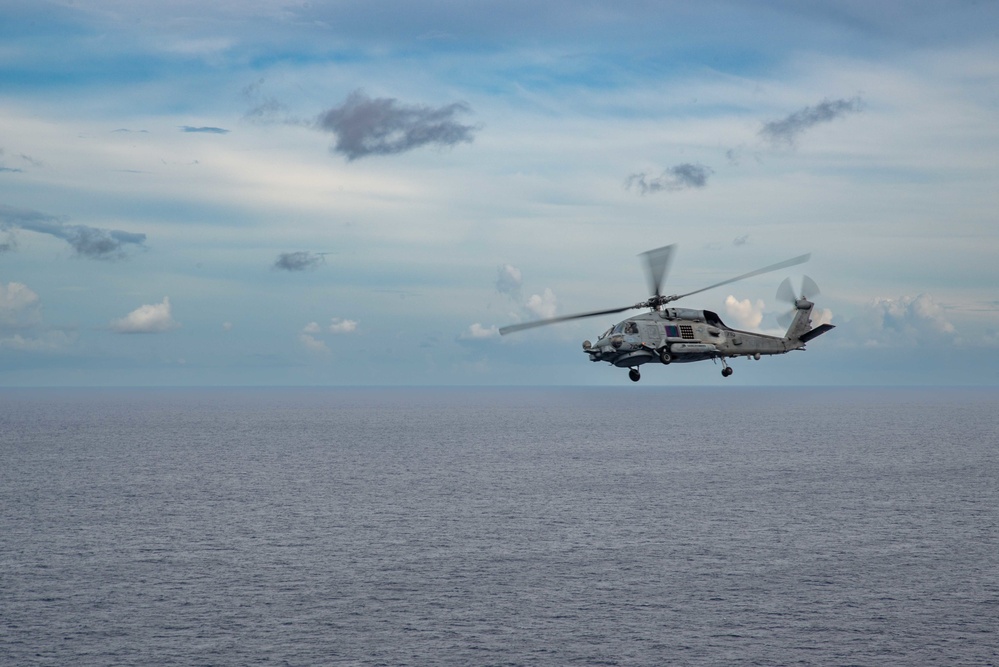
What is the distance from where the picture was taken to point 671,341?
4875 cm

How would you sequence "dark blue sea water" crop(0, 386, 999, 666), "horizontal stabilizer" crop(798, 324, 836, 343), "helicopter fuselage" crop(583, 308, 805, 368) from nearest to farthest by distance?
"helicopter fuselage" crop(583, 308, 805, 368) < "horizontal stabilizer" crop(798, 324, 836, 343) < "dark blue sea water" crop(0, 386, 999, 666)

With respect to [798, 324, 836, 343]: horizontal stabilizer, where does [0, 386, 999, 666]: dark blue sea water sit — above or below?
below

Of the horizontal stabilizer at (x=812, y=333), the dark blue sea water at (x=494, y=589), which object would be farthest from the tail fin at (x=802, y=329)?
the dark blue sea water at (x=494, y=589)

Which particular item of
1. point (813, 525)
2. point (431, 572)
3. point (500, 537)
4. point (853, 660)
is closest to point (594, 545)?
point (500, 537)

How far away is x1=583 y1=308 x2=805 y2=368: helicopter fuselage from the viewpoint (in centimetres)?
4809

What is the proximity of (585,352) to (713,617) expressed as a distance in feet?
280

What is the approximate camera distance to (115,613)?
122 m

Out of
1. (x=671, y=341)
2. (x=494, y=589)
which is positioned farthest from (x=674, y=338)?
(x=494, y=589)

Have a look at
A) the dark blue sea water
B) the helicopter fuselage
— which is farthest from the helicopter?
the dark blue sea water

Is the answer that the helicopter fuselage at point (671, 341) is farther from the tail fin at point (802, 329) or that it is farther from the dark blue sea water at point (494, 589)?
the dark blue sea water at point (494, 589)

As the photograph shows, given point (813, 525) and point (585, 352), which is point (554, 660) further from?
point (813, 525)

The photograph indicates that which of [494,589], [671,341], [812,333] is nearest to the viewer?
[671,341]

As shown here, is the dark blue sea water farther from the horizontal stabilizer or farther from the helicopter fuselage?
the helicopter fuselage

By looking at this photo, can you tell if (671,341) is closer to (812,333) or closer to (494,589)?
(812,333)
